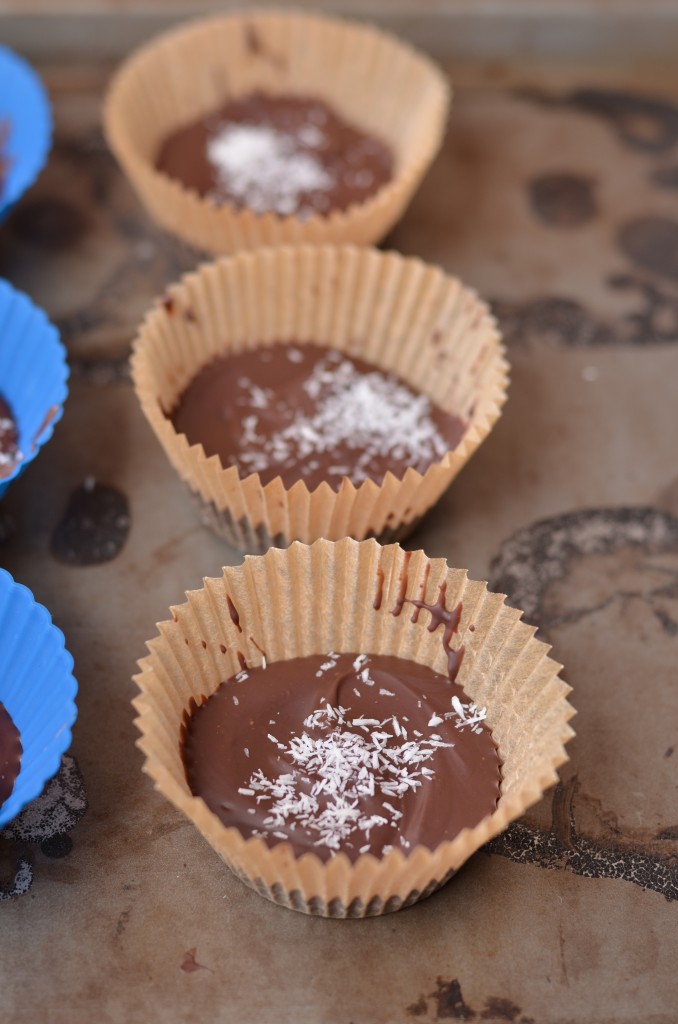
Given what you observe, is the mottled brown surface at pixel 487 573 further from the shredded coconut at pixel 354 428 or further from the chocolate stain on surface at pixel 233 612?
the chocolate stain on surface at pixel 233 612

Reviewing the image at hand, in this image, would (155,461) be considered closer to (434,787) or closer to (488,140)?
(434,787)

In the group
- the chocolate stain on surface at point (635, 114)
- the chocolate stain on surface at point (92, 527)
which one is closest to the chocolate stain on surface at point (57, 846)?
the chocolate stain on surface at point (92, 527)

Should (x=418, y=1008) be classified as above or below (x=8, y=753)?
below

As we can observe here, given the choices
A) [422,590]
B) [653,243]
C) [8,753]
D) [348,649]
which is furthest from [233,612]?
[653,243]

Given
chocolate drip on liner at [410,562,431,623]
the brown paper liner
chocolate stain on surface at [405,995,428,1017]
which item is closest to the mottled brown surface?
chocolate stain on surface at [405,995,428,1017]

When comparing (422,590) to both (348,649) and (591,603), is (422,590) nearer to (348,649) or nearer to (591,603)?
(348,649)

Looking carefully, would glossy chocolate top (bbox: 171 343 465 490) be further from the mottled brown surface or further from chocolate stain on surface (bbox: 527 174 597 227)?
chocolate stain on surface (bbox: 527 174 597 227)
